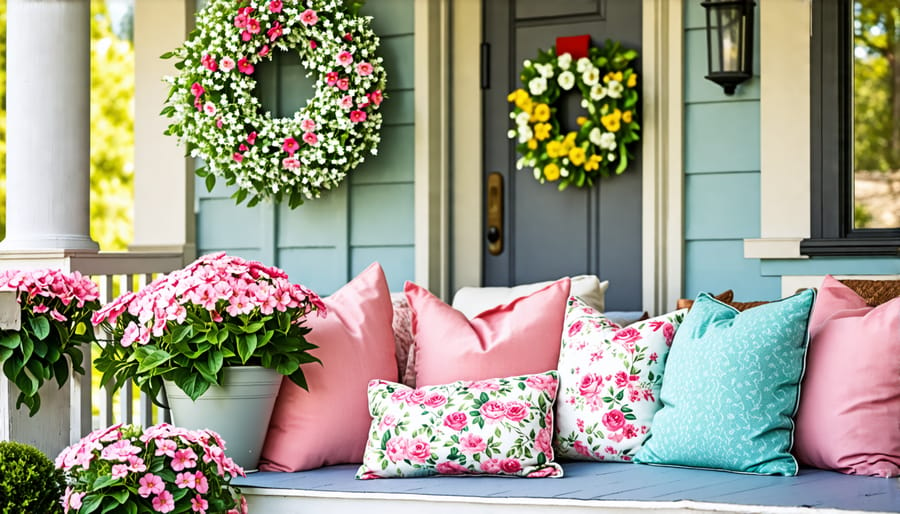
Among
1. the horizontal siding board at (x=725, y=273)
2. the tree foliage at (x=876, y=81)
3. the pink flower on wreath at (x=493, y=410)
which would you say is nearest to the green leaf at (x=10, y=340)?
A: the pink flower on wreath at (x=493, y=410)

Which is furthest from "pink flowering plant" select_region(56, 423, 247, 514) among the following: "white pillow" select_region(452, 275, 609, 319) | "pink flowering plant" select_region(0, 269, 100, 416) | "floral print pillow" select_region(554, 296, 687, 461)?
"white pillow" select_region(452, 275, 609, 319)

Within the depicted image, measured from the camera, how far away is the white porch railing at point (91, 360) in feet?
9.37

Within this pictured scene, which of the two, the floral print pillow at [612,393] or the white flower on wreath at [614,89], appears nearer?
the floral print pillow at [612,393]

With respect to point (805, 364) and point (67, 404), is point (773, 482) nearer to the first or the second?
point (805, 364)

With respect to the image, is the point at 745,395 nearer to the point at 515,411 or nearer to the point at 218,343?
the point at 515,411

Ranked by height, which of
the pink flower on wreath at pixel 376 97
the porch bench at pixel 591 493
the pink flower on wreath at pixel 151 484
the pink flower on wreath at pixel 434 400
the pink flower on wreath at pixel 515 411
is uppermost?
the pink flower on wreath at pixel 376 97

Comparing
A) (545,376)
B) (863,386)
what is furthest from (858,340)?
(545,376)

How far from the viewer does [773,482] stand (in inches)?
87.7

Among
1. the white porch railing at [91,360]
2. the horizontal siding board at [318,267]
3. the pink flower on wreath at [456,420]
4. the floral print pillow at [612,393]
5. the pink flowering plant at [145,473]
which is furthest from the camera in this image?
the horizontal siding board at [318,267]

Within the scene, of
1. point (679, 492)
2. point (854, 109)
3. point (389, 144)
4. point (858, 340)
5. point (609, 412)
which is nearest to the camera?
point (679, 492)

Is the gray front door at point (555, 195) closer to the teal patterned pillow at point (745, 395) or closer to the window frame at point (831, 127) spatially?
the window frame at point (831, 127)

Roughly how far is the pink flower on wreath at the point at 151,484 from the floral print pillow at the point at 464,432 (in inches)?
20.5

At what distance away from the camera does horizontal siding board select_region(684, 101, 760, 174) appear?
10.5 feet

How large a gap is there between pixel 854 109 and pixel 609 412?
1.40 m
